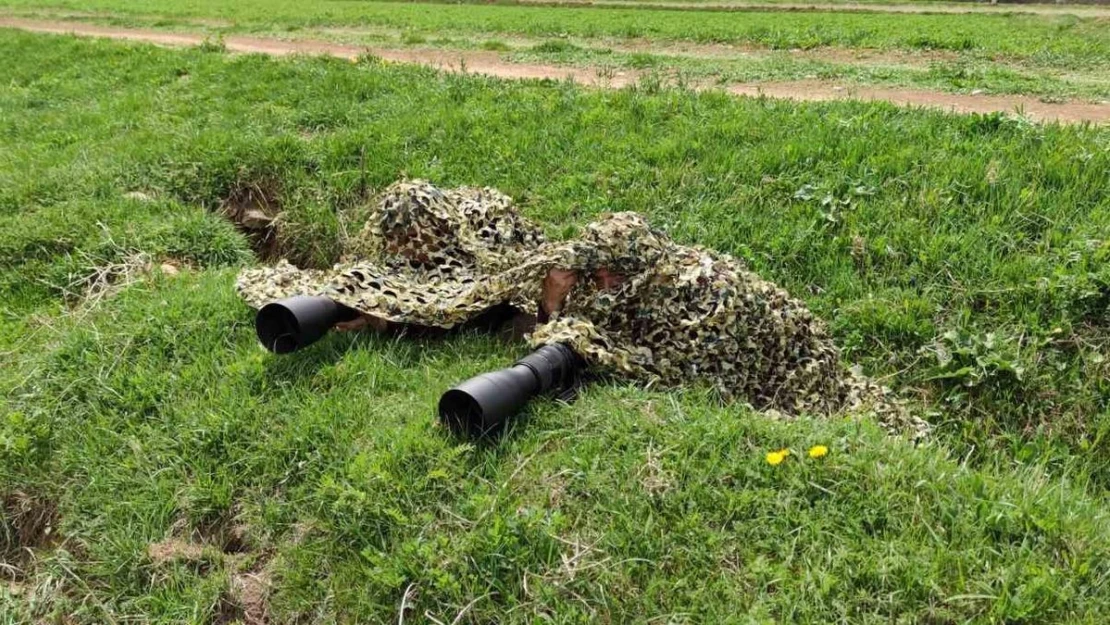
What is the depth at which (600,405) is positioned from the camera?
3.17m

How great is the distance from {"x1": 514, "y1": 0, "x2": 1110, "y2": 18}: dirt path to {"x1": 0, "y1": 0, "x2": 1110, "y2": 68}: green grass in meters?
1.58

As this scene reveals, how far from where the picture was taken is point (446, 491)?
2820 mm

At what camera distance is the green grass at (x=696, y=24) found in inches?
462

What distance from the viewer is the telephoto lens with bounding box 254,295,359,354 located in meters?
3.54

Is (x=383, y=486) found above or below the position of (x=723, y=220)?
below

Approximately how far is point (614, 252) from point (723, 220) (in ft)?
4.95

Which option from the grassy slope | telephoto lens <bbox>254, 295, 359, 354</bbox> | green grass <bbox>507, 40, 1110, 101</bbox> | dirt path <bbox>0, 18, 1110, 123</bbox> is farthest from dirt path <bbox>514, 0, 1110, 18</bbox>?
telephoto lens <bbox>254, 295, 359, 354</bbox>

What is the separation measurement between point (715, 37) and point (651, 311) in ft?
37.5

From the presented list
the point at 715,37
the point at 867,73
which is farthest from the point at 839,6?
the point at 867,73

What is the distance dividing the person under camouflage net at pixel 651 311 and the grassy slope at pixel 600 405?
0.22 m

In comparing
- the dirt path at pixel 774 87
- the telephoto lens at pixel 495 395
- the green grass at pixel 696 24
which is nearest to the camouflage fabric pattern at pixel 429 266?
the telephoto lens at pixel 495 395

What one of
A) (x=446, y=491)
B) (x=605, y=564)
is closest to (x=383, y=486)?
(x=446, y=491)

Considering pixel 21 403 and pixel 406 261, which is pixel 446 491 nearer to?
pixel 406 261

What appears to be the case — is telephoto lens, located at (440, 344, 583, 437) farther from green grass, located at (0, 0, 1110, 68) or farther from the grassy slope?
green grass, located at (0, 0, 1110, 68)
